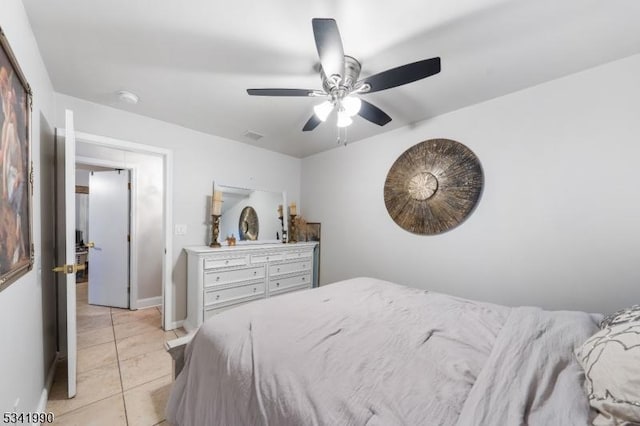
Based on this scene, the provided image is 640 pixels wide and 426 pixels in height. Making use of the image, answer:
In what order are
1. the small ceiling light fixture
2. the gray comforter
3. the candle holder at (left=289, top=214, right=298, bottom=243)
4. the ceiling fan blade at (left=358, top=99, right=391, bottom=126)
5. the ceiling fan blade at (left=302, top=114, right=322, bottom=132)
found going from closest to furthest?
the gray comforter
the ceiling fan blade at (left=358, top=99, right=391, bottom=126)
the ceiling fan blade at (left=302, top=114, right=322, bottom=132)
the small ceiling light fixture
the candle holder at (left=289, top=214, right=298, bottom=243)

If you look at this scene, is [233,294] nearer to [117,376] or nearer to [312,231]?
[117,376]

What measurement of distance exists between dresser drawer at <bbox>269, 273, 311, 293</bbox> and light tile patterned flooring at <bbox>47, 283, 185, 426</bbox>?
1.11m

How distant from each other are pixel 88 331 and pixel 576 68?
16.4 ft

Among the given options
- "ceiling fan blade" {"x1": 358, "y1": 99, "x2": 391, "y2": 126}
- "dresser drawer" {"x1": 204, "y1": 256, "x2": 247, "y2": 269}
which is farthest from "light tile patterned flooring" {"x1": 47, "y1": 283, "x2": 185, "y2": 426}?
"ceiling fan blade" {"x1": 358, "y1": 99, "x2": 391, "y2": 126}

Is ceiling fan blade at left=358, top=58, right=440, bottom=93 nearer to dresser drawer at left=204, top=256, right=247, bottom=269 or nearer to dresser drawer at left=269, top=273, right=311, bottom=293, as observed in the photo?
dresser drawer at left=204, top=256, right=247, bottom=269

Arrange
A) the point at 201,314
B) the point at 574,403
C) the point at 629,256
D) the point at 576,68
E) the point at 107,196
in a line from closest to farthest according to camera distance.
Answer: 1. the point at 574,403
2. the point at 629,256
3. the point at 576,68
4. the point at 201,314
5. the point at 107,196

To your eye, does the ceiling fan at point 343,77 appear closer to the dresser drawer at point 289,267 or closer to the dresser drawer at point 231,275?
the dresser drawer at point 231,275

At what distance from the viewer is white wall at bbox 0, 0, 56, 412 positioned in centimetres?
104

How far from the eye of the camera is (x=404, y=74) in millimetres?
1375

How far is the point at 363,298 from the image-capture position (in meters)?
1.76

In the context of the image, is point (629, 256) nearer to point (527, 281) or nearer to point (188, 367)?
point (527, 281)

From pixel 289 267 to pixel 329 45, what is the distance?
8.80ft

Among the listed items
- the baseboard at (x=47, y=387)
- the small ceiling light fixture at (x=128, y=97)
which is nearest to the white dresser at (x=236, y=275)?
the baseboard at (x=47, y=387)

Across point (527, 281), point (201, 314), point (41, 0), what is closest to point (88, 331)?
point (201, 314)
